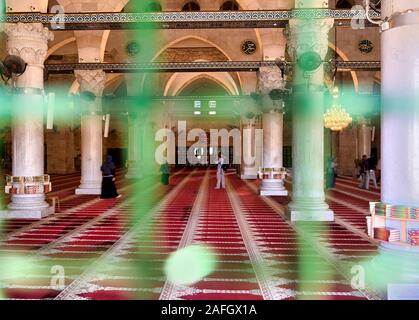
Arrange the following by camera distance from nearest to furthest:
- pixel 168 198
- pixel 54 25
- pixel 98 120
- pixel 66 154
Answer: pixel 54 25 → pixel 168 198 → pixel 98 120 → pixel 66 154

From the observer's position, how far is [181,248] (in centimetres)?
629

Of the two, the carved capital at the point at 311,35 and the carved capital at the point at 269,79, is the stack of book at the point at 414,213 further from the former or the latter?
the carved capital at the point at 269,79

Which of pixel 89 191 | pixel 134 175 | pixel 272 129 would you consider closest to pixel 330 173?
pixel 272 129

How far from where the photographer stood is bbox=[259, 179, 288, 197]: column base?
13.0 metres

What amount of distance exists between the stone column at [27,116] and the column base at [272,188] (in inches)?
231

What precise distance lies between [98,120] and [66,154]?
1068cm

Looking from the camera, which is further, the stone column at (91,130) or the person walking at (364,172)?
the person walking at (364,172)

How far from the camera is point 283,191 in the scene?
13148mm

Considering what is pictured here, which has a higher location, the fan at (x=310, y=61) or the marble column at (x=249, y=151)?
the fan at (x=310, y=61)

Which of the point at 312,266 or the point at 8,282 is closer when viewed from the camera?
the point at 8,282

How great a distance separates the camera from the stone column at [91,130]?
43.3 ft

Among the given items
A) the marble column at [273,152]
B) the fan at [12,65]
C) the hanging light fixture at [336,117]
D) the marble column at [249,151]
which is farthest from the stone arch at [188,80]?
the fan at [12,65]

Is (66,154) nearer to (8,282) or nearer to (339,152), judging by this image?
(339,152)
